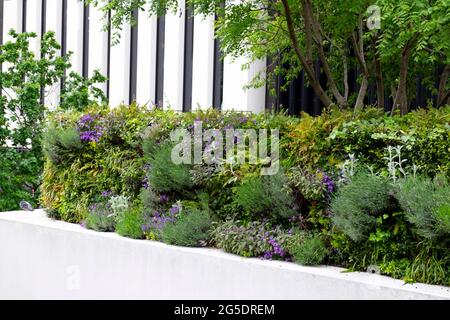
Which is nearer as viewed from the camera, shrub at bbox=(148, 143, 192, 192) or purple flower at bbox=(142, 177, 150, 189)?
shrub at bbox=(148, 143, 192, 192)

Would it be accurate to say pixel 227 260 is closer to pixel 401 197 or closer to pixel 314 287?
pixel 314 287

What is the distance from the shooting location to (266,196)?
5.09 meters

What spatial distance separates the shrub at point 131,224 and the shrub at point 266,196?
119cm

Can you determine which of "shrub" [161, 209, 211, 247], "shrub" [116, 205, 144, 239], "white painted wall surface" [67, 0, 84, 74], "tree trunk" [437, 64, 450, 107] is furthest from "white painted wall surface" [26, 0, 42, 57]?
"shrub" [161, 209, 211, 247]

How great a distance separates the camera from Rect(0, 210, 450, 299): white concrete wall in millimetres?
4449

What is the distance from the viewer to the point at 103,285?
19.8 feet

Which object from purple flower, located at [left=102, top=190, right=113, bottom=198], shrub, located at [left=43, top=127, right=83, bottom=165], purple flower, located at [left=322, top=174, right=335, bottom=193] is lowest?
purple flower, located at [left=102, top=190, right=113, bottom=198]

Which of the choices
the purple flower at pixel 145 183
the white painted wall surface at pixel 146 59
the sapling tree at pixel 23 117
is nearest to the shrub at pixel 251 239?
the purple flower at pixel 145 183

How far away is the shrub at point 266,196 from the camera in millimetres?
5043

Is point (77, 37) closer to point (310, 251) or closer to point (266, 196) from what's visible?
point (266, 196)

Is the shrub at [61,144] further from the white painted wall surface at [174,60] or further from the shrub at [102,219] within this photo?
the white painted wall surface at [174,60]

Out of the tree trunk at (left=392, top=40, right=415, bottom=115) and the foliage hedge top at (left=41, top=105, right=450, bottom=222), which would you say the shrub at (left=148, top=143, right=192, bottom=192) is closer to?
the foliage hedge top at (left=41, top=105, right=450, bottom=222)
